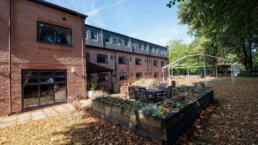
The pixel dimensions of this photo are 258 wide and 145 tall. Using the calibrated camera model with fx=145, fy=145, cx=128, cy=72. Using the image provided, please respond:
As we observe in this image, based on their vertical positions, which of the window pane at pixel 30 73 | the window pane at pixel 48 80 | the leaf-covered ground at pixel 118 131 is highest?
the window pane at pixel 30 73

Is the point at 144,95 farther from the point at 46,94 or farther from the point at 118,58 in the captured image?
the point at 118,58

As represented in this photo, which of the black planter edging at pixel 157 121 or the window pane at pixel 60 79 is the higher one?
the window pane at pixel 60 79

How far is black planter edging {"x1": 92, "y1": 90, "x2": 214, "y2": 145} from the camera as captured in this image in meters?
3.96

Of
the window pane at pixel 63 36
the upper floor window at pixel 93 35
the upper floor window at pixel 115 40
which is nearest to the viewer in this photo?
the window pane at pixel 63 36

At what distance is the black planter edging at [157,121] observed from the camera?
396cm

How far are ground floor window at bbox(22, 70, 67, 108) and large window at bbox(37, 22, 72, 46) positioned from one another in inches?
85.0

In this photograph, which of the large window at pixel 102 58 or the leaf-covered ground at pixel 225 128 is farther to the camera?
the large window at pixel 102 58

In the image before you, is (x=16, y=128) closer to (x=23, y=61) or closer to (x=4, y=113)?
(x=4, y=113)

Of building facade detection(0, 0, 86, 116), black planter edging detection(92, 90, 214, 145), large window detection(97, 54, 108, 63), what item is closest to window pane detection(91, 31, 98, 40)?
large window detection(97, 54, 108, 63)

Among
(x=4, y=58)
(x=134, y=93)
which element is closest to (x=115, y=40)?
(x=134, y=93)

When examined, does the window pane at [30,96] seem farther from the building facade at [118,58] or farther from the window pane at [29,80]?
the building facade at [118,58]

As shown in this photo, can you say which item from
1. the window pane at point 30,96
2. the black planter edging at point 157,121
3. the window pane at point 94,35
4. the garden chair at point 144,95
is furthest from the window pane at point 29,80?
the window pane at point 94,35

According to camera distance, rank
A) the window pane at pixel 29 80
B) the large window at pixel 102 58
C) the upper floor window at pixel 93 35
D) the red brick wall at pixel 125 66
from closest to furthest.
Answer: the window pane at pixel 29 80
the red brick wall at pixel 125 66
the large window at pixel 102 58
the upper floor window at pixel 93 35

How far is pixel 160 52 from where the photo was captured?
3234cm
